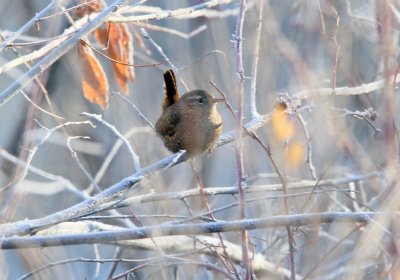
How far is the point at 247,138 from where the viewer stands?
358 centimetres

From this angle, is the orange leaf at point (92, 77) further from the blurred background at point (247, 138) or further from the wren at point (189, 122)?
the wren at point (189, 122)

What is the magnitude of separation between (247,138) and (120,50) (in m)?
0.71

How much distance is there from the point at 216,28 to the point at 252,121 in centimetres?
39

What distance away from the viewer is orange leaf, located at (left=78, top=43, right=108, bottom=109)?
124 inches

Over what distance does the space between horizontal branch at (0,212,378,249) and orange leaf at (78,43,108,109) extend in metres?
1.33

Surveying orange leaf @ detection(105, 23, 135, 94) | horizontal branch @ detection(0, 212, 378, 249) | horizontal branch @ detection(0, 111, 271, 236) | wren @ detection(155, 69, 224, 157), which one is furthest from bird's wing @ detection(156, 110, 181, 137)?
horizontal branch @ detection(0, 212, 378, 249)

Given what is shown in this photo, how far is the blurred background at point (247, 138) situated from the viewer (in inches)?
85.4

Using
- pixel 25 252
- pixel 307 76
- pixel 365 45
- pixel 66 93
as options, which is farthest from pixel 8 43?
pixel 66 93

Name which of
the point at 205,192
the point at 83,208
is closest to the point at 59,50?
the point at 83,208

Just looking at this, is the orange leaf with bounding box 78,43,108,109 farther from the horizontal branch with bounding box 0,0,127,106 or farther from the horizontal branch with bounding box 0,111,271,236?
the horizontal branch with bounding box 0,0,127,106

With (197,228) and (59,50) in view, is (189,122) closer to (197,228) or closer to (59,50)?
(59,50)

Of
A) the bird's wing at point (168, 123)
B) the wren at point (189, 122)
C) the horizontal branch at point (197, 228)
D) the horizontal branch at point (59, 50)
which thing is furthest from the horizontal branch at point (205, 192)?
the bird's wing at point (168, 123)

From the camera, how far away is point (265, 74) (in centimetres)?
228

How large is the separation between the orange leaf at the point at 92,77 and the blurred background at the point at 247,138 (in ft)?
0.22
